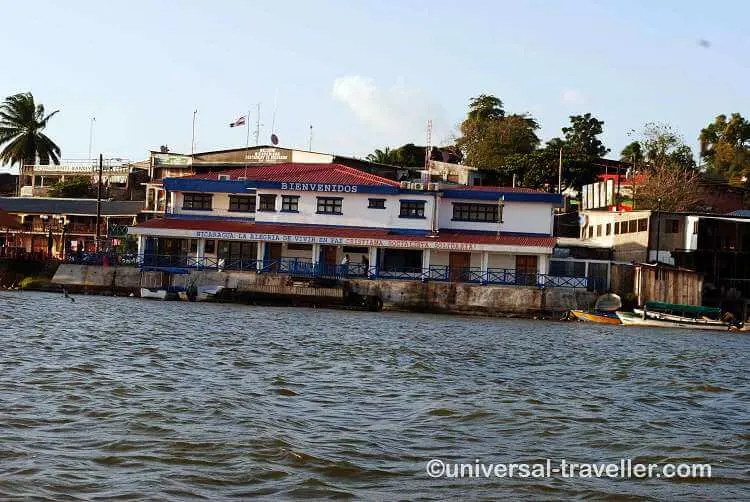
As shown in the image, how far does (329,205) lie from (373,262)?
5069 mm

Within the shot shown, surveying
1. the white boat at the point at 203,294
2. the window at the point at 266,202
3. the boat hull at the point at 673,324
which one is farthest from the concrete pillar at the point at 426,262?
the boat hull at the point at 673,324

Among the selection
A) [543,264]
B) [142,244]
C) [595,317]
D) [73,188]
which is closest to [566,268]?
[543,264]

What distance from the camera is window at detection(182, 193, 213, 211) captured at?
60000 millimetres

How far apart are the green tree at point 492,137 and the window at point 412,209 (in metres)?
27.4

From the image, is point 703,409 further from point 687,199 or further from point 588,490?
point 687,199

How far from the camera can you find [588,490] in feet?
39.6

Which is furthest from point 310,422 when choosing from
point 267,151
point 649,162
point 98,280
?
point 649,162

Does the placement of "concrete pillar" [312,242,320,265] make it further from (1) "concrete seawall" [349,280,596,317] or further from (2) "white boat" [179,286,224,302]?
(2) "white boat" [179,286,224,302]

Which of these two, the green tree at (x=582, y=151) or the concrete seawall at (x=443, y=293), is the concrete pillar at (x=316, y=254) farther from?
the green tree at (x=582, y=151)

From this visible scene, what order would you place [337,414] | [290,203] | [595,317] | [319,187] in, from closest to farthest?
[337,414] < [595,317] < [319,187] < [290,203]

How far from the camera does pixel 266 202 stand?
58.1 metres

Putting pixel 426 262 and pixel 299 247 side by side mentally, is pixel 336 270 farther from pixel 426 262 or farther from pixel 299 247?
pixel 426 262

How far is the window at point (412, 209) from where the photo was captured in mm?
56750

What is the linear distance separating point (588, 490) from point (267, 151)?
6266 cm
